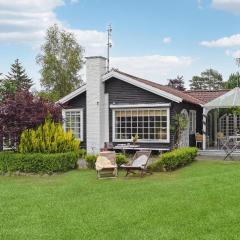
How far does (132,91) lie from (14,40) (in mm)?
16344

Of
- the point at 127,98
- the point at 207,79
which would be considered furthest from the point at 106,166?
the point at 207,79

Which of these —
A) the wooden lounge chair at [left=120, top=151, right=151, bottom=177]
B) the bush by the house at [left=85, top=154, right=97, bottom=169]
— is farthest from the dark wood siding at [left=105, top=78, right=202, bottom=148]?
the wooden lounge chair at [left=120, top=151, right=151, bottom=177]

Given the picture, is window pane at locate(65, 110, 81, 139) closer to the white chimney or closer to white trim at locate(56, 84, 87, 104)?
white trim at locate(56, 84, 87, 104)

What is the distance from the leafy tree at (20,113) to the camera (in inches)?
669

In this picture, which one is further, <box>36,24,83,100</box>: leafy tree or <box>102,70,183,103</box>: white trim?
<box>36,24,83,100</box>: leafy tree

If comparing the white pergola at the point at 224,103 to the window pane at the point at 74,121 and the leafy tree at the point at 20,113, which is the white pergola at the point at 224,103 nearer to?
the window pane at the point at 74,121

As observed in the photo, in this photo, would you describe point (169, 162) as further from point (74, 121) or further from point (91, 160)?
point (74, 121)

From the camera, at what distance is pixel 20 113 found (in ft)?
55.8

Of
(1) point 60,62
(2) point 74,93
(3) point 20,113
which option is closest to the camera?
(3) point 20,113

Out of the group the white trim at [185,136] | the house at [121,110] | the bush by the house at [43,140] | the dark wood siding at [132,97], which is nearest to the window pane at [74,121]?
the house at [121,110]

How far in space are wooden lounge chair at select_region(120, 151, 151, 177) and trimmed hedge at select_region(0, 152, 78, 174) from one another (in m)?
2.56

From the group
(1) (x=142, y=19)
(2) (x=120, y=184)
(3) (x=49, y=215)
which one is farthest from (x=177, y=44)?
(3) (x=49, y=215)

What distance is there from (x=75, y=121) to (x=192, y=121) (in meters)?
6.46

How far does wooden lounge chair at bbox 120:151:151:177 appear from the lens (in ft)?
48.8
